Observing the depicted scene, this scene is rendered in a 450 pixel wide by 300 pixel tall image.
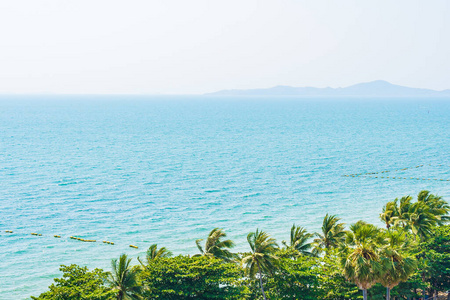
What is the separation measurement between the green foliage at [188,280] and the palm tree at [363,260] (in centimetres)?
1091

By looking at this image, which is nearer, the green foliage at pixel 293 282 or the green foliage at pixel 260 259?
the green foliage at pixel 260 259

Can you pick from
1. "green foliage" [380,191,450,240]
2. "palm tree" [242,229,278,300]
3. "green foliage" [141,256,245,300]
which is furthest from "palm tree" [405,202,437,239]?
"green foliage" [141,256,245,300]

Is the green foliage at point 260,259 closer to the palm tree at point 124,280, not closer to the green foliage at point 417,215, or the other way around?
the palm tree at point 124,280

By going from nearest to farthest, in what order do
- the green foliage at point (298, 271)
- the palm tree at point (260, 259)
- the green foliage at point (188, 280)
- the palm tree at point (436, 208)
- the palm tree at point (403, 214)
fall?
the green foliage at point (298, 271)
the green foliage at point (188, 280)
the palm tree at point (260, 259)
the palm tree at point (403, 214)
the palm tree at point (436, 208)

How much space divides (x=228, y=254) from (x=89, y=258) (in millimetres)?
23893

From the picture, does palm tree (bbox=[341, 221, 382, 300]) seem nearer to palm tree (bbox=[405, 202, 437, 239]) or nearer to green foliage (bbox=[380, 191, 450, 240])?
palm tree (bbox=[405, 202, 437, 239])

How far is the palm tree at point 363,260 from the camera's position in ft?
97.6

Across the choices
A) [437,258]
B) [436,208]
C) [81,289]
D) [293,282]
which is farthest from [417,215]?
[81,289]

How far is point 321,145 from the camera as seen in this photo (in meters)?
156

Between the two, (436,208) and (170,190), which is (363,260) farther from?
(170,190)

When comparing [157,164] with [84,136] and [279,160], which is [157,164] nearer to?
[279,160]

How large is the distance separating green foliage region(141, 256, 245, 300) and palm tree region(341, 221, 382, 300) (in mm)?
10906

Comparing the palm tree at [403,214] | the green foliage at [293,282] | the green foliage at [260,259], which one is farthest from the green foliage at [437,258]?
the green foliage at [260,259]

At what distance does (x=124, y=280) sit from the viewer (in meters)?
34.2
